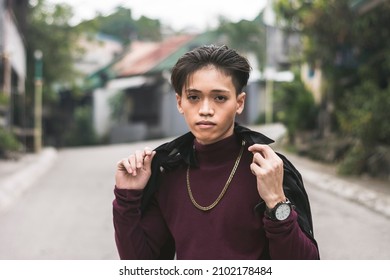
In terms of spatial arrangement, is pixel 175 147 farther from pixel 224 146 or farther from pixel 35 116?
pixel 35 116

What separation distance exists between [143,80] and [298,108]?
7601 millimetres

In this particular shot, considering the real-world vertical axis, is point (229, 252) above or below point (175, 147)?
below

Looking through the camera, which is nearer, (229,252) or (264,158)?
(264,158)

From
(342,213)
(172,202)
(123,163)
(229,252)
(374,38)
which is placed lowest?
(342,213)

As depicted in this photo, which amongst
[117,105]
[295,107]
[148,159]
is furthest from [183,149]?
[117,105]

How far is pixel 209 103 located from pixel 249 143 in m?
0.15

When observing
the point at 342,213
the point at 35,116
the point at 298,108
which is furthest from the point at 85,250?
the point at 35,116

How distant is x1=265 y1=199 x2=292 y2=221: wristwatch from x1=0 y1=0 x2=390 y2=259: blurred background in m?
1.35

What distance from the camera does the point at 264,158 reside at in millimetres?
1439

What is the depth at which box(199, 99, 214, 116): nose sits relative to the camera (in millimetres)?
1547

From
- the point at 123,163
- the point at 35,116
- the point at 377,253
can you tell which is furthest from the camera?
the point at 35,116

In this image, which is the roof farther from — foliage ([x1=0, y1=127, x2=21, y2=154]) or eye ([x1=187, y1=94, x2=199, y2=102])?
eye ([x1=187, y1=94, x2=199, y2=102])

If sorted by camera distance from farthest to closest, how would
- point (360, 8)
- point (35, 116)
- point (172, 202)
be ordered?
1. point (35, 116)
2. point (360, 8)
3. point (172, 202)

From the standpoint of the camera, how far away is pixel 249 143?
1.60 metres
